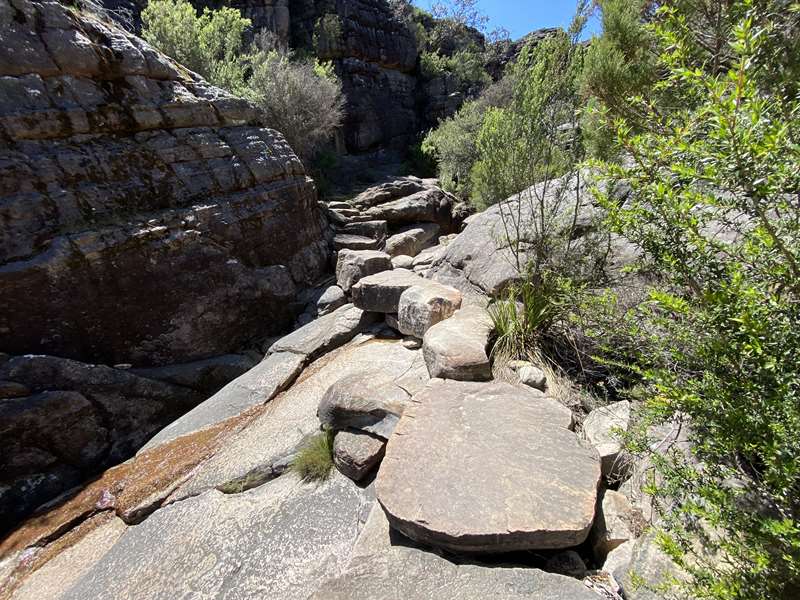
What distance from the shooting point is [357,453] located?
9.09 ft

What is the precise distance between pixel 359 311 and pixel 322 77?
14.3 metres

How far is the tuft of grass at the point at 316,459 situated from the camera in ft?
9.57

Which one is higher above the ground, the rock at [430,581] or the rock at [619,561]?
the rock at [619,561]

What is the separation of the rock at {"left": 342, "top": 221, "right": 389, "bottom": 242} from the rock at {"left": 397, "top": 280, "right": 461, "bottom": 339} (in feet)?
20.1

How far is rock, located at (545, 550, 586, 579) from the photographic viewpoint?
178 centimetres

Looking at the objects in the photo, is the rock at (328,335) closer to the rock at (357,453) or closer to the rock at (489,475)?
the rock at (357,453)

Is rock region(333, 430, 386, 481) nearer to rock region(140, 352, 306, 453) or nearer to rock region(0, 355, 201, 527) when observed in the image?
rock region(140, 352, 306, 453)

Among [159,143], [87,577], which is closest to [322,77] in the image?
[159,143]

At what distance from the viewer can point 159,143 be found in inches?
250

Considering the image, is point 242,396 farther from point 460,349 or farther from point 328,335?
point 460,349

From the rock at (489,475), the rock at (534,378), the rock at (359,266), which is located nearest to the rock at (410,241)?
the rock at (359,266)

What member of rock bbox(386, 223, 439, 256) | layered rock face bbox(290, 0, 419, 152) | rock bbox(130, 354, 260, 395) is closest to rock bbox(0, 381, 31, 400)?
rock bbox(130, 354, 260, 395)

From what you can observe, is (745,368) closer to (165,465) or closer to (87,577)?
(87,577)

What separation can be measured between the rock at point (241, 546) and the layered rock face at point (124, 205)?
3.70 meters
